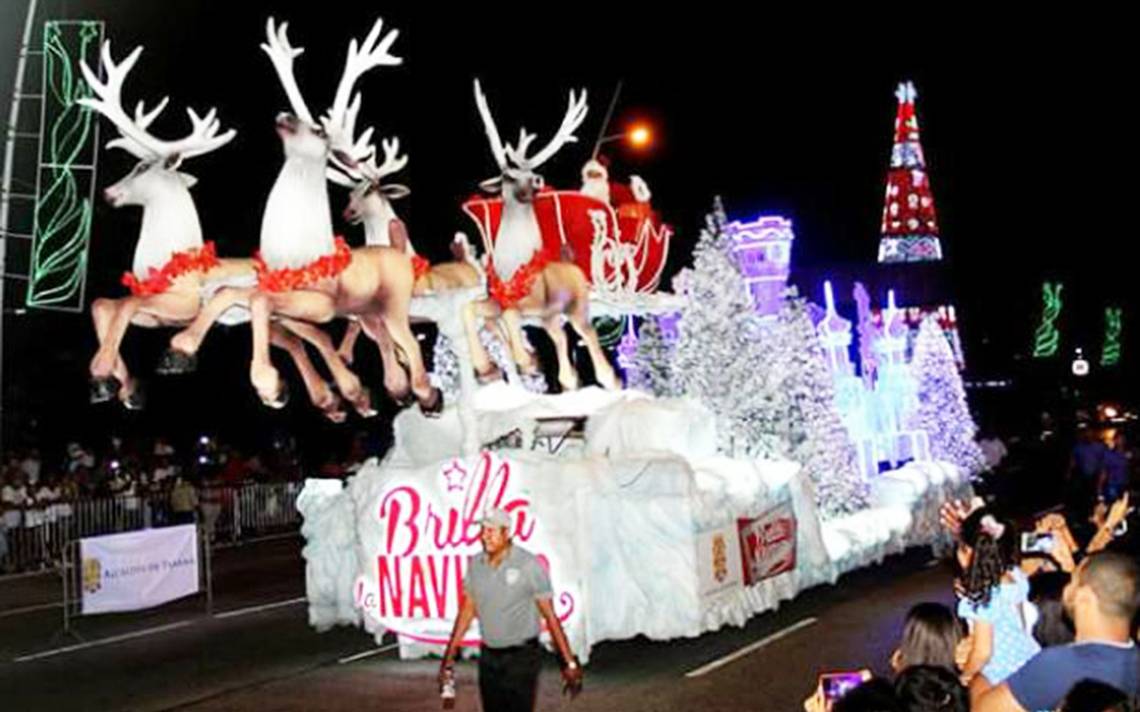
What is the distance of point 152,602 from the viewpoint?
15.8m

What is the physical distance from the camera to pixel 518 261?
12.8 m

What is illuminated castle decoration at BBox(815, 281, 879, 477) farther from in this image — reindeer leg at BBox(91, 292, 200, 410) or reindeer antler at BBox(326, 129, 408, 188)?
reindeer leg at BBox(91, 292, 200, 410)

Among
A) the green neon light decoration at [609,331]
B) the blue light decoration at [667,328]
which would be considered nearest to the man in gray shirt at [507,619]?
the green neon light decoration at [609,331]

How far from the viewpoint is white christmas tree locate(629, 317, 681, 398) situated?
2042 cm

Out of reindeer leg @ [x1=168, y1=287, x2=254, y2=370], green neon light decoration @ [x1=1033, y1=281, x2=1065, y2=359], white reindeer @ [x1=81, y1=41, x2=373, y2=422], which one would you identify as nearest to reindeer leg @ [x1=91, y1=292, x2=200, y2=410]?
white reindeer @ [x1=81, y1=41, x2=373, y2=422]

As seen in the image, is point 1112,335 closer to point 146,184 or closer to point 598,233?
point 598,233

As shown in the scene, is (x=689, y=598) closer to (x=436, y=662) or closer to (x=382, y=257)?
(x=436, y=662)

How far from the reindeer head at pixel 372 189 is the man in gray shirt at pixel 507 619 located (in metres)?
4.49

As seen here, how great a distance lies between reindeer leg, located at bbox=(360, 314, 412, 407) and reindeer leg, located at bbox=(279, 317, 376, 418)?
290mm

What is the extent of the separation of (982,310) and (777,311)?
82597mm

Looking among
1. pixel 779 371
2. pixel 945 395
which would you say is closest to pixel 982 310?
pixel 945 395

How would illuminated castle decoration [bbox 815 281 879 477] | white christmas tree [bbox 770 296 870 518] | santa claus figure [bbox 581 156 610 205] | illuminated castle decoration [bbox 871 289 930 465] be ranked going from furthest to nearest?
illuminated castle decoration [bbox 871 289 930 465]
illuminated castle decoration [bbox 815 281 879 477]
white christmas tree [bbox 770 296 870 518]
santa claus figure [bbox 581 156 610 205]

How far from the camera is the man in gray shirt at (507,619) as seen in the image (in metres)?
7.62

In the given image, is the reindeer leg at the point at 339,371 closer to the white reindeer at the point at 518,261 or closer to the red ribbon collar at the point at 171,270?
the white reindeer at the point at 518,261
